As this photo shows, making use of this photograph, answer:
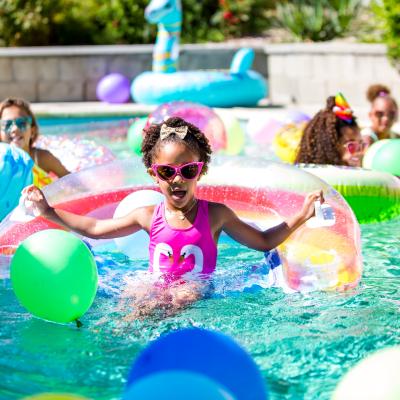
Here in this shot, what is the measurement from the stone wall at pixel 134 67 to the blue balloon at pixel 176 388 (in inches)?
392

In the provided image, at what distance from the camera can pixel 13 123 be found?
6078 mm

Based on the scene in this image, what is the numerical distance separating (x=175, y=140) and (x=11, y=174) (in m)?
1.50

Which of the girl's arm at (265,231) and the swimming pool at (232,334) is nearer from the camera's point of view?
the swimming pool at (232,334)

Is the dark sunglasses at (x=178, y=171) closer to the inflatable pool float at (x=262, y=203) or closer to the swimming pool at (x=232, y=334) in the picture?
the swimming pool at (x=232, y=334)

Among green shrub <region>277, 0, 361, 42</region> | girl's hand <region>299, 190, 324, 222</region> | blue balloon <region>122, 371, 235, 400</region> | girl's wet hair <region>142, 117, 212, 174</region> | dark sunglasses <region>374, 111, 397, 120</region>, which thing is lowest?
blue balloon <region>122, 371, 235, 400</region>

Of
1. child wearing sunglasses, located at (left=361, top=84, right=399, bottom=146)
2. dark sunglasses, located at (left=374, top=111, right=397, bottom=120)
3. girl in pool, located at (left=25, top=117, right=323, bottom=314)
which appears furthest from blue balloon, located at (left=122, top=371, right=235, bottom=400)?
dark sunglasses, located at (left=374, top=111, right=397, bottom=120)

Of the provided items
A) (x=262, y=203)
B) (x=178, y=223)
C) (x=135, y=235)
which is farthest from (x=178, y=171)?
(x=262, y=203)

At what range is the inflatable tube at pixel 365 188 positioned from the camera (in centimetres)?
595

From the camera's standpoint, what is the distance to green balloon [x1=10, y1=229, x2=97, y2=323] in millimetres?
3697

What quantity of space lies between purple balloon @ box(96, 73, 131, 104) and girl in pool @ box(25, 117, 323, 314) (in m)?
8.43

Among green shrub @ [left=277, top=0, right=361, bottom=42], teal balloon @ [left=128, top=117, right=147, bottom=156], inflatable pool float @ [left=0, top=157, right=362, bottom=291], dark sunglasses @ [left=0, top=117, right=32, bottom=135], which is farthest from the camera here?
green shrub @ [left=277, top=0, right=361, bottom=42]

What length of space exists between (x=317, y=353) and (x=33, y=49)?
1025 centimetres

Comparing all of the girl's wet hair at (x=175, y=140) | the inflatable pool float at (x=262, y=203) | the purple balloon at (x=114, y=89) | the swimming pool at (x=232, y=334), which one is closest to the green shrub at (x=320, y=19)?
the purple balloon at (x=114, y=89)

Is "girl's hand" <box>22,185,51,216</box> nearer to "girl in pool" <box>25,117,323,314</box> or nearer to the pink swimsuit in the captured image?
"girl in pool" <box>25,117,323,314</box>
